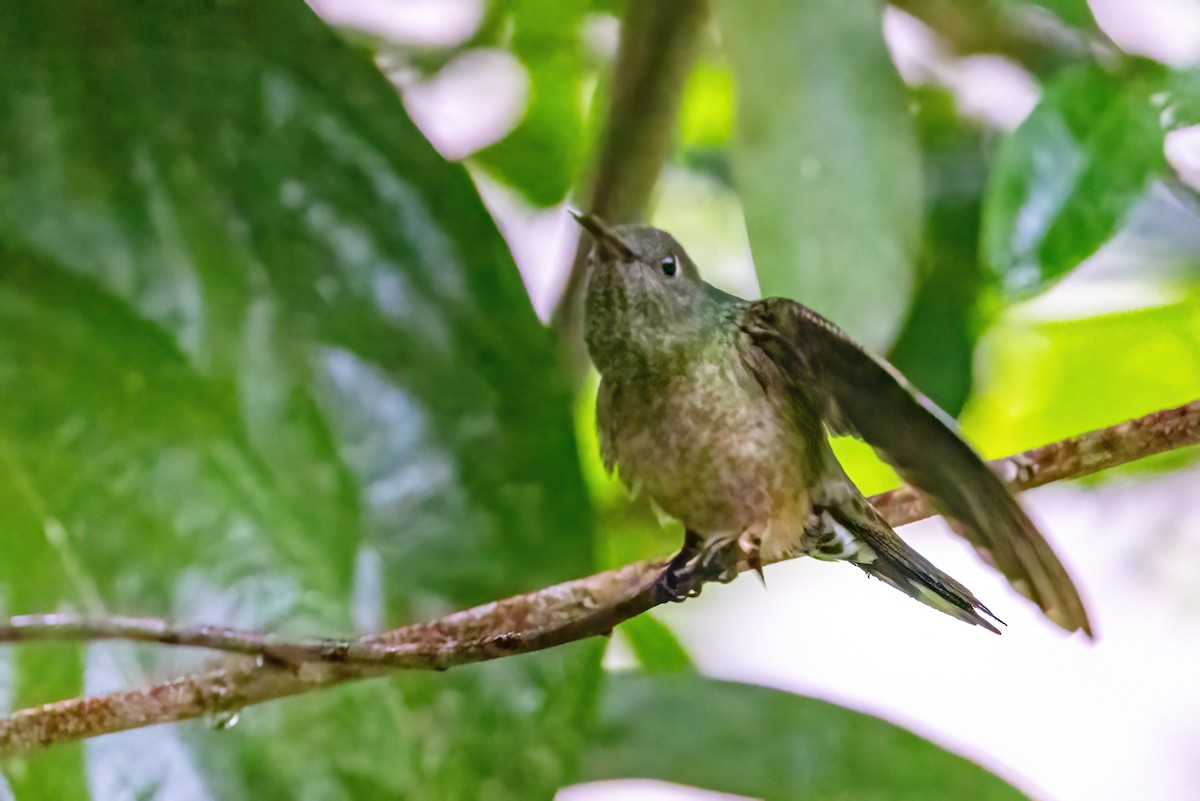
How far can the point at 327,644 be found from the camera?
1.51 feet

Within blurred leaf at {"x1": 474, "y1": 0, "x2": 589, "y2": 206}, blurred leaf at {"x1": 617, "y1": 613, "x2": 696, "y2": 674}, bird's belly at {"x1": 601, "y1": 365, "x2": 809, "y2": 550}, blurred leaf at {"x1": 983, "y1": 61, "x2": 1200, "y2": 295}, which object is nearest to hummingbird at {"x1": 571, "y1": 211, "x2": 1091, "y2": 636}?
bird's belly at {"x1": 601, "y1": 365, "x2": 809, "y2": 550}

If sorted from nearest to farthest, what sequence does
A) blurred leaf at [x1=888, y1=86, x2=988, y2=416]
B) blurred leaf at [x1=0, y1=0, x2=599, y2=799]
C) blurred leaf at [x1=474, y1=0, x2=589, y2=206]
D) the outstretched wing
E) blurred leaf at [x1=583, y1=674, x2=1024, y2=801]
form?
1. the outstretched wing
2. blurred leaf at [x1=0, y1=0, x2=599, y2=799]
3. blurred leaf at [x1=583, y1=674, x2=1024, y2=801]
4. blurred leaf at [x1=888, y1=86, x2=988, y2=416]
5. blurred leaf at [x1=474, y1=0, x2=589, y2=206]

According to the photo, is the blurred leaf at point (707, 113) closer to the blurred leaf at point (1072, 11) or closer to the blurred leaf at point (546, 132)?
the blurred leaf at point (546, 132)

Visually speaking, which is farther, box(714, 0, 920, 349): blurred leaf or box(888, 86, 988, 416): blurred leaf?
box(888, 86, 988, 416): blurred leaf

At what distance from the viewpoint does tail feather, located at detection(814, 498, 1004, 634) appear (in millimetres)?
491

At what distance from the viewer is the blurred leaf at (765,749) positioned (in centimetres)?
67

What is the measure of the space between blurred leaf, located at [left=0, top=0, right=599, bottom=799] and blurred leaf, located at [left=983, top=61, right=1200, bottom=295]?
276mm

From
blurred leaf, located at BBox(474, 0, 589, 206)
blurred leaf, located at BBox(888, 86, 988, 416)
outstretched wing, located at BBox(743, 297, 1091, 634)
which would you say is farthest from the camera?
blurred leaf, located at BBox(474, 0, 589, 206)

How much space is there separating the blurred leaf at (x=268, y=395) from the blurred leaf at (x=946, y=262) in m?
0.30

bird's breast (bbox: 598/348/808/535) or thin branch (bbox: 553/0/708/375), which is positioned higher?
thin branch (bbox: 553/0/708/375)

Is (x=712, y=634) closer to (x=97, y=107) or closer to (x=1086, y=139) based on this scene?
(x=1086, y=139)

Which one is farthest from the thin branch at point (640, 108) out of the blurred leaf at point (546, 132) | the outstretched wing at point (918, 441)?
the outstretched wing at point (918, 441)

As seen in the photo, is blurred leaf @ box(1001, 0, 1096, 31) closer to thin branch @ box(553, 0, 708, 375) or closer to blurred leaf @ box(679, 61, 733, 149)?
thin branch @ box(553, 0, 708, 375)

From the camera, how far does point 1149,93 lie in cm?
69
